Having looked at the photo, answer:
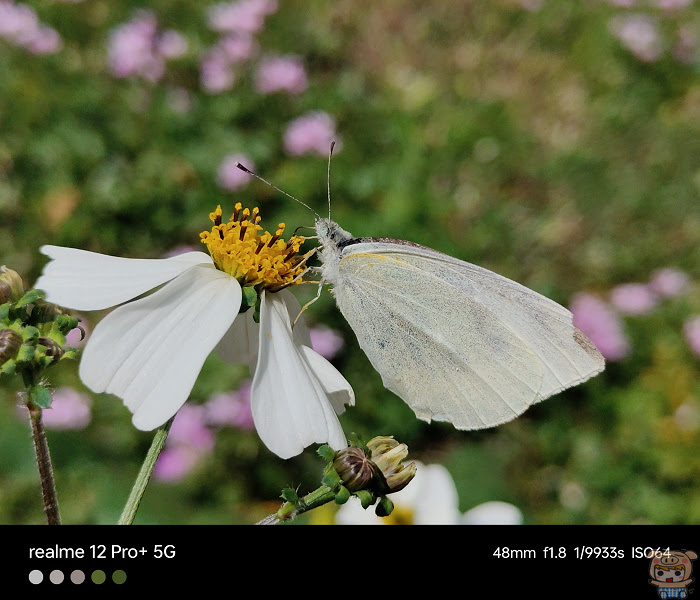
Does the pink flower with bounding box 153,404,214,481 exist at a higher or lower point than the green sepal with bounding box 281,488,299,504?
higher

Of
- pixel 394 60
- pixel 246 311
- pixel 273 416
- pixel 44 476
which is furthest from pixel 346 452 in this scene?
pixel 394 60

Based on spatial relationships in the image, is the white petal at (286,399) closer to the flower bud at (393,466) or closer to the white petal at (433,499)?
the flower bud at (393,466)

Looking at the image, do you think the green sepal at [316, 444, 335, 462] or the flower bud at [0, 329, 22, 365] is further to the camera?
the green sepal at [316, 444, 335, 462]

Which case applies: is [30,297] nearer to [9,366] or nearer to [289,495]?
[9,366]

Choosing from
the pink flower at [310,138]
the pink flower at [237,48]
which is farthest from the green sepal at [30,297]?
the pink flower at [237,48]

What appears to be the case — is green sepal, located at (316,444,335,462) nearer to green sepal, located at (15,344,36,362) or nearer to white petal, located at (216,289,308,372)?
white petal, located at (216,289,308,372)

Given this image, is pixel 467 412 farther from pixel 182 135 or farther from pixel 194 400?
pixel 182 135

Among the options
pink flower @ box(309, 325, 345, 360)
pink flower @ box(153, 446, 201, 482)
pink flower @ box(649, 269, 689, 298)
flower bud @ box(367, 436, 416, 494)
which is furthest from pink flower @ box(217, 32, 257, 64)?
flower bud @ box(367, 436, 416, 494)

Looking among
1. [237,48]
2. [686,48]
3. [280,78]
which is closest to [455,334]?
[280,78]

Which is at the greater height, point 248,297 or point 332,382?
point 248,297
